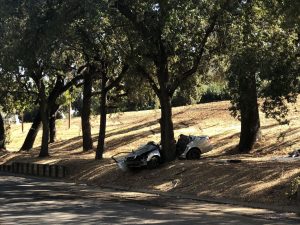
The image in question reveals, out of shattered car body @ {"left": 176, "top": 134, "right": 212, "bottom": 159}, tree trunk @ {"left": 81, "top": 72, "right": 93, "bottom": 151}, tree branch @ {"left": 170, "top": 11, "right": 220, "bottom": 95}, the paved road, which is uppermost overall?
tree branch @ {"left": 170, "top": 11, "right": 220, "bottom": 95}

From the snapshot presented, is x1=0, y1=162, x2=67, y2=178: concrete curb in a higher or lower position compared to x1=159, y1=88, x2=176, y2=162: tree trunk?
lower

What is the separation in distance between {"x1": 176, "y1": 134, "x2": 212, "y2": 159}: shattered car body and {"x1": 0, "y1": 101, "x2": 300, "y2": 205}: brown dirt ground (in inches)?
26.9

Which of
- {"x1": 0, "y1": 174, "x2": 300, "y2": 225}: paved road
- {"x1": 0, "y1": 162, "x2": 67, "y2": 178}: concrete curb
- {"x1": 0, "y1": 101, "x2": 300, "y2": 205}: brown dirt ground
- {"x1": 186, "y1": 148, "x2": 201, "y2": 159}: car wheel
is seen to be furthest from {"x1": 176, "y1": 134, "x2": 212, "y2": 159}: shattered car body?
{"x1": 0, "y1": 174, "x2": 300, "y2": 225}: paved road

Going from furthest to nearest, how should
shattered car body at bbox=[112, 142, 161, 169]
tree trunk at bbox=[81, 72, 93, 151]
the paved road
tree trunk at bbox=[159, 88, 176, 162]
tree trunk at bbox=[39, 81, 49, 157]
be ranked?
1. tree trunk at bbox=[39, 81, 49, 157]
2. tree trunk at bbox=[81, 72, 93, 151]
3. tree trunk at bbox=[159, 88, 176, 162]
4. shattered car body at bbox=[112, 142, 161, 169]
5. the paved road

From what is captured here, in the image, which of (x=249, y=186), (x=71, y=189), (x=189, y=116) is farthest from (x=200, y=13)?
(x=189, y=116)

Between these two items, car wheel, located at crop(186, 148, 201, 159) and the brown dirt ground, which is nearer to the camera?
the brown dirt ground

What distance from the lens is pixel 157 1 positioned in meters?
18.3

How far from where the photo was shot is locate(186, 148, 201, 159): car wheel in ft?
82.9

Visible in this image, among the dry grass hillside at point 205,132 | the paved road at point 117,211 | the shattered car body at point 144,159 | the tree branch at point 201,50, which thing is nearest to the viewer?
the paved road at point 117,211

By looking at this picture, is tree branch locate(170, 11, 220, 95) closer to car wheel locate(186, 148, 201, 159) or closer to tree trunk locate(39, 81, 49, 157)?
car wheel locate(186, 148, 201, 159)

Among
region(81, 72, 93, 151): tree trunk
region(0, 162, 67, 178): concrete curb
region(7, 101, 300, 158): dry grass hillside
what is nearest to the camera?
region(7, 101, 300, 158): dry grass hillside

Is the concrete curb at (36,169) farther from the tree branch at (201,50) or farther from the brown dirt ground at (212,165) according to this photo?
the tree branch at (201,50)

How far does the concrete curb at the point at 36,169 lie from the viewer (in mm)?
28253

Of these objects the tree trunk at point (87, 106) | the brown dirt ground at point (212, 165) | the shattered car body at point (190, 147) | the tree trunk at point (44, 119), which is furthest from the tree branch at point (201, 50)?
the tree trunk at point (44, 119)
